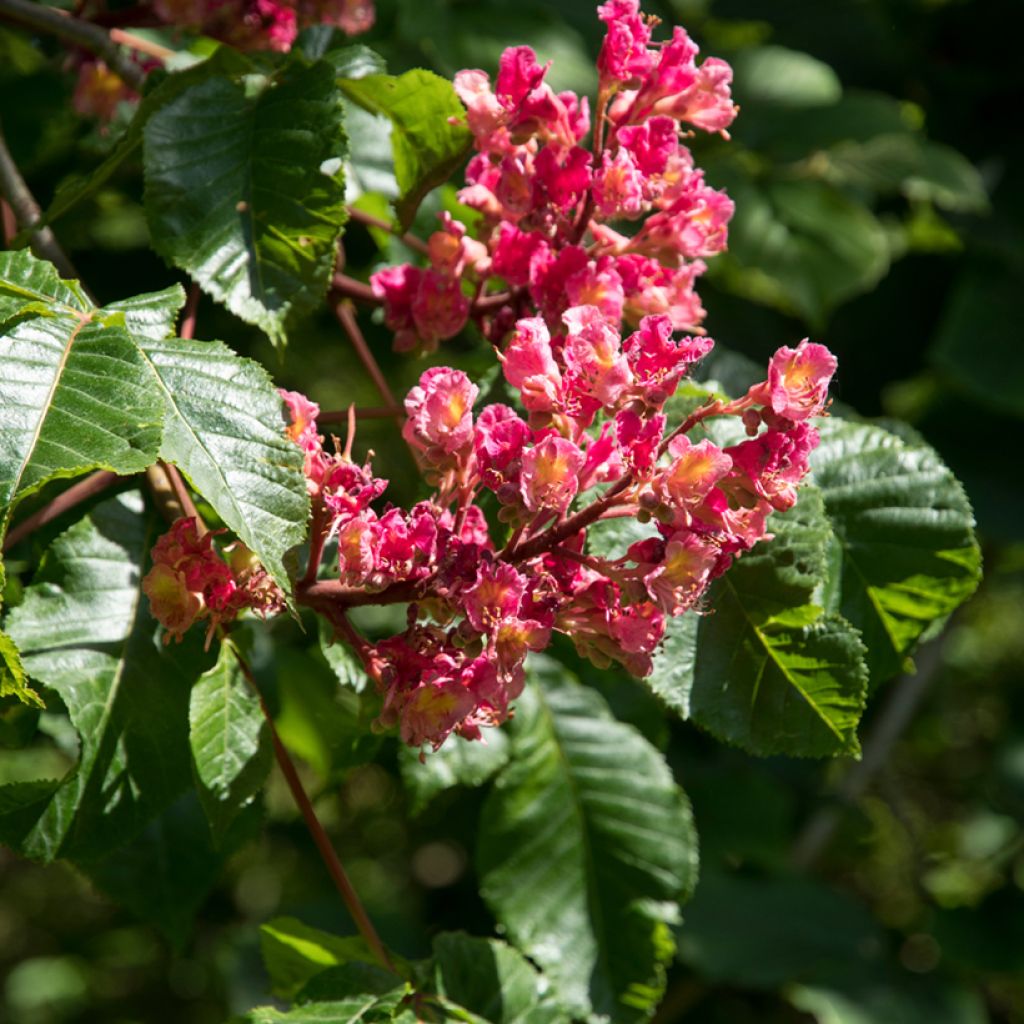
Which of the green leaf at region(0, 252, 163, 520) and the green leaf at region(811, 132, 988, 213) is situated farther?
the green leaf at region(811, 132, 988, 213)

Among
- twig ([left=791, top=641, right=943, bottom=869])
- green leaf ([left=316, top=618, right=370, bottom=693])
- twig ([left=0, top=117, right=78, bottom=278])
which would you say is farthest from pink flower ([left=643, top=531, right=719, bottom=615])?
twig ([left=791, top=641, right=943, bottom=869])

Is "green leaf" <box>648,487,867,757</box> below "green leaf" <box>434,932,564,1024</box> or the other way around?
the other way around

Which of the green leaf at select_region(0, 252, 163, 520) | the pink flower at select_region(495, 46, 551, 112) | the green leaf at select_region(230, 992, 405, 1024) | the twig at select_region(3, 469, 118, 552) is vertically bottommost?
the green leaf at select_region(230, 992, 405, 1024)

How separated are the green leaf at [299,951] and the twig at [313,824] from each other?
0.03 meters

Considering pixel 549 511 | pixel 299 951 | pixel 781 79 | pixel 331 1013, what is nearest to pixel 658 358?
pixel 549 511

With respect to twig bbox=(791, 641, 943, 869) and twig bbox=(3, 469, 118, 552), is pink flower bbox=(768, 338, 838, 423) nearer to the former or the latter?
twig bbox=(3, 469, 118, 552)

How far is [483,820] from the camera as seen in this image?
182cm

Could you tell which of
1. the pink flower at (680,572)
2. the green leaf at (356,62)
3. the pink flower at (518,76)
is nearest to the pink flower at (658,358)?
the pink flower at (680,572)

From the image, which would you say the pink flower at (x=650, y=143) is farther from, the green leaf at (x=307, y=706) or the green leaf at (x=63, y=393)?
the green leaf at (x=307, y=706)

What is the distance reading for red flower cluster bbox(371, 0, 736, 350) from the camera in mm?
1393

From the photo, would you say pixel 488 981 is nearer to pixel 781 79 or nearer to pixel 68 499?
pixel 68 499

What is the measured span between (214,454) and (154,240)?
0.36 m

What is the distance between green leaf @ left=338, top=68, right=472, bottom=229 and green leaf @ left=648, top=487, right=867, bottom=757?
54cm

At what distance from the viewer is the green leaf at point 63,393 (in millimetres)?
1026
